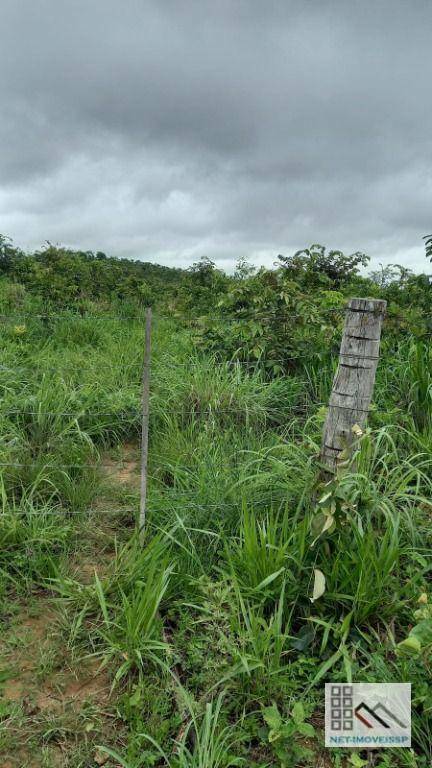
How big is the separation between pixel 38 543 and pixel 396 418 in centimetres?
231

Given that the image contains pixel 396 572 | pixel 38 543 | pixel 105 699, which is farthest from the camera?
pixel 38 543

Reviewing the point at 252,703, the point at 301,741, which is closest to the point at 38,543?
the point at 252,703

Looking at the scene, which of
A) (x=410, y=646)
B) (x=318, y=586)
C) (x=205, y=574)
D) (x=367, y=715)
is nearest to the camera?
(x=410, y=646)

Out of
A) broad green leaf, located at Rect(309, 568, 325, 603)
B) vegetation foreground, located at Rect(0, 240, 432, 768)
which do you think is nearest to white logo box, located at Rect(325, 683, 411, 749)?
vegetation foreground, located at Rect(0, 240, 432, 768)

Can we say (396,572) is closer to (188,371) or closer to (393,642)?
(393,642)

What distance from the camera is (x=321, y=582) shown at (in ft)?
6.38

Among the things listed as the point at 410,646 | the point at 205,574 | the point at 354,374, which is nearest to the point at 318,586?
the point at 410,646

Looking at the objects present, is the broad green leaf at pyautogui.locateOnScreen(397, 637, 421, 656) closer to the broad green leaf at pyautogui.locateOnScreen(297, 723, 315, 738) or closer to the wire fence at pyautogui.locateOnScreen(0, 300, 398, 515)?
the broad green leaf at pyautogui.locateOnScreen(297, 723, 315, 738)

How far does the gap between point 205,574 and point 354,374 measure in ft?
3.71

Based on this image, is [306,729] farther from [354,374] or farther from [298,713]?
[354,374]

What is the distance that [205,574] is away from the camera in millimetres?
2191

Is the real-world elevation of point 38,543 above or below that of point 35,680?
above

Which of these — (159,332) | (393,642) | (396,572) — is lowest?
(393,642)

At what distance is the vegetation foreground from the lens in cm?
177
